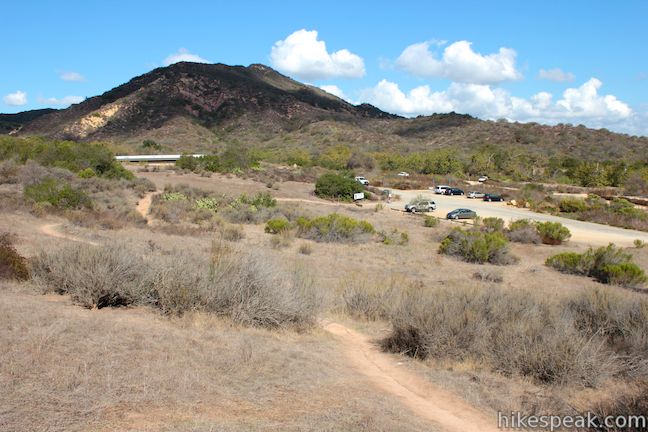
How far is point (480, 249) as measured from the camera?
23922mm

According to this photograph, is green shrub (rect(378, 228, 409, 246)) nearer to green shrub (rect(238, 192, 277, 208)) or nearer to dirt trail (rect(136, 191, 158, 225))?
green shrub (rect(238, 192, 277, 208))

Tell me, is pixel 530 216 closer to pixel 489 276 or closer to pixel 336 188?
pixel 336 188

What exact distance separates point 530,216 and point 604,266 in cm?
2475

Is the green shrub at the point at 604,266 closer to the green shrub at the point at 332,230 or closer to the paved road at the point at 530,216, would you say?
the green shrub at the point at 332,230

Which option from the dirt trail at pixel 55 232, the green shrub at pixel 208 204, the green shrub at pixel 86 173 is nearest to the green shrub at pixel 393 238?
the green shrub at pixel 208 204

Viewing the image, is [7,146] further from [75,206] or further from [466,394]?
[466,394]

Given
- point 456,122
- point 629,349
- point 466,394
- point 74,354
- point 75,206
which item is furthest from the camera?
point 456,122

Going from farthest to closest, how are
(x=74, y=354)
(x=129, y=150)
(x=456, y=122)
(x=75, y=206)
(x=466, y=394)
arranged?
(x=456, y=122)
(x=129, y=150)
(x=75, y=206)
(x=466, y=394)
(x=74, y=354)

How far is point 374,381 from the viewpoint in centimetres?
744

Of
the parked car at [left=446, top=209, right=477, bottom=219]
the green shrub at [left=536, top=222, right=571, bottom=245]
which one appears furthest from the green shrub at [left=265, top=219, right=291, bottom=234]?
the parked car at [left=446, top=209, right=477, bottom=219]

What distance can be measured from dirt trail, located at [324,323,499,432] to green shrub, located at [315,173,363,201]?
4112 centimetres

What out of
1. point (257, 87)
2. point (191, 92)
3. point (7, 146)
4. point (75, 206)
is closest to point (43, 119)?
point (191, 92)

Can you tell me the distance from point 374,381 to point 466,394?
1230 mm

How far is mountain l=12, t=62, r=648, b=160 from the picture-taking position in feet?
353
